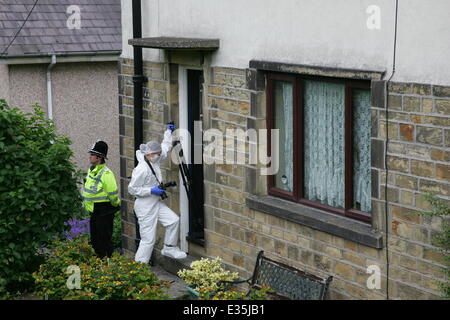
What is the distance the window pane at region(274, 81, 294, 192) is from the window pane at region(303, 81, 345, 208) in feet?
0.74

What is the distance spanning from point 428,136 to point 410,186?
0.48 meters

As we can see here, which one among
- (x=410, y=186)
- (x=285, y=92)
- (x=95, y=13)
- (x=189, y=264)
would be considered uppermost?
(x=95, y=13)

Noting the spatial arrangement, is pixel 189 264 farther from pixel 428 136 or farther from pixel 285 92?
pixel 428 136

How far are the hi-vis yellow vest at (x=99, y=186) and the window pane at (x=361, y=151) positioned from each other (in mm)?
3262

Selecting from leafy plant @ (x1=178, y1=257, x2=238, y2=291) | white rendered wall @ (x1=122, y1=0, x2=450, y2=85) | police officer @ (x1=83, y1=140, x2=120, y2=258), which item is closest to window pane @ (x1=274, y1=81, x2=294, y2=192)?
white rendered wall @ (x1=122, y1=0, x2=450, y2=85)

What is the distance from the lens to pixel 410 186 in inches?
290

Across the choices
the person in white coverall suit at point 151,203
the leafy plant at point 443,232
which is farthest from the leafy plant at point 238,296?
the person in white coverall suit at point 151,203

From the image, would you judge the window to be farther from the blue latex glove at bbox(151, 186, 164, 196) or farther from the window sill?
the blue latex glove at bbox(151, 186, 164, 196)

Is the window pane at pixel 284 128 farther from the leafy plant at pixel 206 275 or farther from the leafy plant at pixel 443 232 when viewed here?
the leafy plant at pixel 443 232

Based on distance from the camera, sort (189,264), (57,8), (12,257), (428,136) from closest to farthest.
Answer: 1. (428,136)
2. (12,257)
3. (189,264)
4. (57,8)

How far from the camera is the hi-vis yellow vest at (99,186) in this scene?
1026cm

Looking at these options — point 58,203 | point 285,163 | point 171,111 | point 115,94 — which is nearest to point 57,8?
point 115,94

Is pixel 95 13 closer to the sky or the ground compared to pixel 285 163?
closer to the sky

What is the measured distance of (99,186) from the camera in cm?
1027
